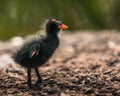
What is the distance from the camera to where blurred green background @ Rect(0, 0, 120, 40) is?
10305 millimetres

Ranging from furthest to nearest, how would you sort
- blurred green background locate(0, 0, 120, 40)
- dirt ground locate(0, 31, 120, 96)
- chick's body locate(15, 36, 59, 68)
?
blurred green background locate(0, 0, 120, 40), chick's body locate(15, 36, 59, 68), dirt ground locate(0, 31, 120, 96)

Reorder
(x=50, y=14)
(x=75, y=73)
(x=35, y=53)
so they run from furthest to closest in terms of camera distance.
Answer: (x=50, y=14) → (x=75, y=73) → (x=35, y=53)

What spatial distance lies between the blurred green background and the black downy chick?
3.92 meters

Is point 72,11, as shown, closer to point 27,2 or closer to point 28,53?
point 27,2

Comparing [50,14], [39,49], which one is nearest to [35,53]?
[39,49]

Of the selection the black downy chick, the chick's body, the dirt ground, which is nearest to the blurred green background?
the dirt ground

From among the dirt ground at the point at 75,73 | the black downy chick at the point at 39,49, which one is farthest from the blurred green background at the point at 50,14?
the black downy chick at the point at 39,49

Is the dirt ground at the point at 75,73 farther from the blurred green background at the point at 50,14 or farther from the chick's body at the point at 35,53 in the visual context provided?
the blurred green background at the point at 50,14

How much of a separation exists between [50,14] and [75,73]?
13.5 ft

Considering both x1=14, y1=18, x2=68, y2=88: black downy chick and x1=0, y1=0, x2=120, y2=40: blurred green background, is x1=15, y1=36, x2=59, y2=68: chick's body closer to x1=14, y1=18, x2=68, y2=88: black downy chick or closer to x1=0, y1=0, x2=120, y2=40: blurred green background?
x1=14, y1=18, x2=68, y2=88: black downy chick

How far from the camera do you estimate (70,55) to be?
8281 millimetres

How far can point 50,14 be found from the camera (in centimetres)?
1056

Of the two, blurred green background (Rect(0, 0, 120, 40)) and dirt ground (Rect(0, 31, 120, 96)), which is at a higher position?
blurred green background (Rect(0, 0, 120, 40))

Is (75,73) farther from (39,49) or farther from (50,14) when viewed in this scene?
(50,14)
